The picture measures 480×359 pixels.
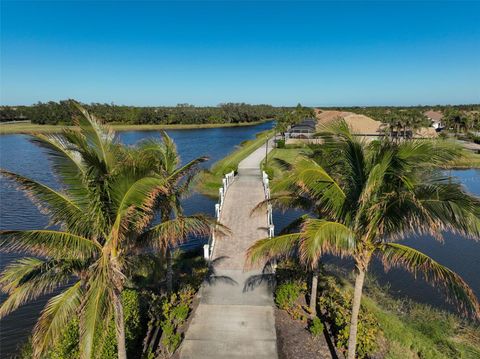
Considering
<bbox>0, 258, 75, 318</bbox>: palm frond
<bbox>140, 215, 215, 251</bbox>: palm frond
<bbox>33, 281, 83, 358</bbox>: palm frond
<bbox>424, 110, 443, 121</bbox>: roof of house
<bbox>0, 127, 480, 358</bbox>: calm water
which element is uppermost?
<bbox>140, 215, 215, 251</bbox>: palm frond

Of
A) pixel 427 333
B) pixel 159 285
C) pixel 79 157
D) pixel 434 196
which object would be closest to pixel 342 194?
pixel 434 196

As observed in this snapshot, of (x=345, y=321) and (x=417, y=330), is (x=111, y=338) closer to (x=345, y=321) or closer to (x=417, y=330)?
(x=345, y=321)

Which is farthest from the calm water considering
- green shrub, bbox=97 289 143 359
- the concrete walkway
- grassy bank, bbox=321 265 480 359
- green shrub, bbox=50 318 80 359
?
the concrete walkway

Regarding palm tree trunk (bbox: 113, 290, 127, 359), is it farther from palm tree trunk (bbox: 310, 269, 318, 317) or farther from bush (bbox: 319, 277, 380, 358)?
palm tree trunk (bbox: 310, 269, 318, 317)

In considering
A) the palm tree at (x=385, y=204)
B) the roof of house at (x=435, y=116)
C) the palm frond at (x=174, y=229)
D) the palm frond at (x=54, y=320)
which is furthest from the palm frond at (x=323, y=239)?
the roof of house at (x=435, y=116)

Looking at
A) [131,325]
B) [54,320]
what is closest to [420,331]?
[131,325]

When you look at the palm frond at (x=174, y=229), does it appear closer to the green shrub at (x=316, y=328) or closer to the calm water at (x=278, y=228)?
the calm water at (x=278, y=228)

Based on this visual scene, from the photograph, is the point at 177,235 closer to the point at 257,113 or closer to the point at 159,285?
the point at 159,285

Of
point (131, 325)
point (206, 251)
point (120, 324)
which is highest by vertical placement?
point (120, 324)
